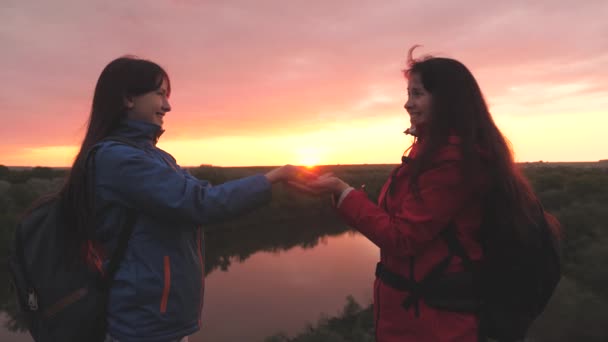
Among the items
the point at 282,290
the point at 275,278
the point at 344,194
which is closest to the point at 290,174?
the point at 344,194

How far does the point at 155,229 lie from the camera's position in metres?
1.52

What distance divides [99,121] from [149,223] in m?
0.50

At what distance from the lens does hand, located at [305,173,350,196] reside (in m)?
1.86

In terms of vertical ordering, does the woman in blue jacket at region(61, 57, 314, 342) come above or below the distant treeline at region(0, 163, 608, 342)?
above

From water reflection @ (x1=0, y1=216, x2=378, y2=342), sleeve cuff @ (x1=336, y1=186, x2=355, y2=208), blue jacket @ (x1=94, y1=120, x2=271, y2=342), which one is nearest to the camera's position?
blue jacket @ (x1=94, y1=120, x2=271, y2=342)

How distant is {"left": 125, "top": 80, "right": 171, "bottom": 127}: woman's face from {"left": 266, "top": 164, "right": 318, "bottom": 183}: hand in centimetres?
55

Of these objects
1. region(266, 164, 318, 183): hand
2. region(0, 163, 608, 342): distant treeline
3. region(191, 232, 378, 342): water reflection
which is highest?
region(266, 164, 318, 183): hand

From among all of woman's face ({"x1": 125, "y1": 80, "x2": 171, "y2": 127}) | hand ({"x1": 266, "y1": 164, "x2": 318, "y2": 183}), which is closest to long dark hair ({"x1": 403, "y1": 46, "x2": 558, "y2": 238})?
hand ({"x1": 266, "y1": 164, "x2": 318, "y2": 183})

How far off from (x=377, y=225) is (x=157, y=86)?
111 centimetres

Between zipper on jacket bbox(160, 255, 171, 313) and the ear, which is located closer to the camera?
zipper on jacket bbox(160, 255, 171, 313)

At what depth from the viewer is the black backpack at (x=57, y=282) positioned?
1.47 metres

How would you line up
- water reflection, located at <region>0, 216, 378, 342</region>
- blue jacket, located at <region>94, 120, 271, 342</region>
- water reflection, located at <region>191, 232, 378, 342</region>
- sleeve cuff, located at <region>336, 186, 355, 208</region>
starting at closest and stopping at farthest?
blue jacket, located at <region>94, 120, 271, 342</region> < sleeve cuff, located at <region>336, 186, 355, 208</region> < water reflection, located at <region>191, 232, 378, 342</region> < water reflection, located at <region>0, 216, 378, 342</region>

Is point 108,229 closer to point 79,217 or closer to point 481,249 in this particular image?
point 79,217

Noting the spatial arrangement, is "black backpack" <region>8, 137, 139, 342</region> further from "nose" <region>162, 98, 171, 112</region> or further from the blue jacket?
"nose" <region>162, 98, 171, 112</region>
